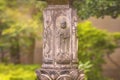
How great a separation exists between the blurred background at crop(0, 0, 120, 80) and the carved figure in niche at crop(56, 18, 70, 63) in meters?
3.10

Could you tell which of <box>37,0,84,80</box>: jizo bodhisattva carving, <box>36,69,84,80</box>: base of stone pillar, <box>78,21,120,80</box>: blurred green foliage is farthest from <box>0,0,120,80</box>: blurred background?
<box>36,69,84,80</box>: base of stone pillar

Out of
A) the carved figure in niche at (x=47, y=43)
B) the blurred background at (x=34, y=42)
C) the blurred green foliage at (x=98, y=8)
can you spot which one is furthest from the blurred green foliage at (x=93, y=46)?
the carved figure in niche at (x=47, y=43)

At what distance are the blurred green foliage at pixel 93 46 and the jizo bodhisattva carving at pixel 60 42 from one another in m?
6.15

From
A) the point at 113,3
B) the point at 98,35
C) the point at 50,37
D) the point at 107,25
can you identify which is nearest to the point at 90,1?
the point at 113,3

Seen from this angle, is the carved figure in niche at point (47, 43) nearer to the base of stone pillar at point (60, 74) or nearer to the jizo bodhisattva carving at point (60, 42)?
the jizo bodhisattva carving at point (60, 42)

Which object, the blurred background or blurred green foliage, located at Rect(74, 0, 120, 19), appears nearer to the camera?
blurred green foliage, located at Rect(74, 0, 120, 19)

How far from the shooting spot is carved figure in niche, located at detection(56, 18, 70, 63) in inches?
342

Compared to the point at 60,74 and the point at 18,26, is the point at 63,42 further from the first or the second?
the point at 18,26

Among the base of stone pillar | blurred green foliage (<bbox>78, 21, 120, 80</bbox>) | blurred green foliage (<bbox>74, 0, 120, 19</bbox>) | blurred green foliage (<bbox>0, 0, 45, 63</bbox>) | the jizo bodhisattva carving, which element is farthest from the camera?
blurred green foliage (<bbox>0, 0, 45, 63</bbox>)

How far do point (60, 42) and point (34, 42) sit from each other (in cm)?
1031

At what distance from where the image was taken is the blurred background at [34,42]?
15.2 metres

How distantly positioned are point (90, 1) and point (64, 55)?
2.88m

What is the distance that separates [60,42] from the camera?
872 cm

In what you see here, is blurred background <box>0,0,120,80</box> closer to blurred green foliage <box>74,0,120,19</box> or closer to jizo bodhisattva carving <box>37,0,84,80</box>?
blurred green foliage <box>74,0,120,19</box>
